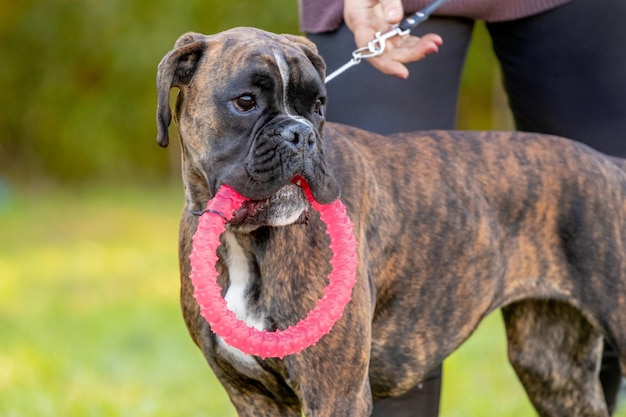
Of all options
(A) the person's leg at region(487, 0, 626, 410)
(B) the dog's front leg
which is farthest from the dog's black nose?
(A) the person's leg at region(487, 0, 626, 410)

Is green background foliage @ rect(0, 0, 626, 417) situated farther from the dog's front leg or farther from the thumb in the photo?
the thumb

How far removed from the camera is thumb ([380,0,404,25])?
3746 millimetres

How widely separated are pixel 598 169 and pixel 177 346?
12.5 feet

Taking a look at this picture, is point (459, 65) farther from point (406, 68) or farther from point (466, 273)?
point (466, 273)

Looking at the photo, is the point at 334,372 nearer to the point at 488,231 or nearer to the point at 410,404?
the point at 488,231

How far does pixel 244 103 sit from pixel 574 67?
1.58 metres

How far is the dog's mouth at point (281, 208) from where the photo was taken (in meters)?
3.25

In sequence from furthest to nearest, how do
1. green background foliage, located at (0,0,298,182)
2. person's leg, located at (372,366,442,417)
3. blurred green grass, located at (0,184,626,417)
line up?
green background foliage, located at (0,0,298,182), blurred green grass, located at (0,184,626,417), person's leg, located at (372,366,442,417)

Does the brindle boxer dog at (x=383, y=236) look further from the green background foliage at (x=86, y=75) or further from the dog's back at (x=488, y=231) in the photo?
the green background foliage at (x=86, y=75)

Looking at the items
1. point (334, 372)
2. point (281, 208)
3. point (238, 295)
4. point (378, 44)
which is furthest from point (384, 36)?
point (334, 372)

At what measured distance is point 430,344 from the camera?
3992 millimetres

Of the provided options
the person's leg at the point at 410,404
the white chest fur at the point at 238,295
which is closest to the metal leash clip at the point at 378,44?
the white chest fur at the point at 238,295

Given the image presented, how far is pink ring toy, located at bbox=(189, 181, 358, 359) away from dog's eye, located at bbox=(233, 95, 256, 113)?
0.25m

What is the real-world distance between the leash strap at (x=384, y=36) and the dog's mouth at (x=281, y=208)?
0.73m
